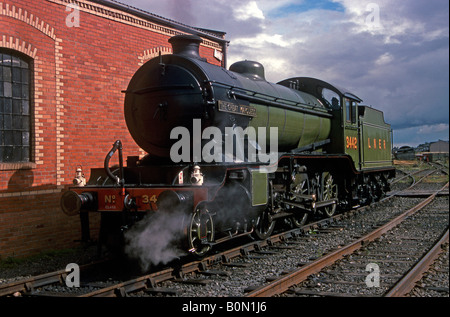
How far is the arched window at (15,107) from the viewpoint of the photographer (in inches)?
268

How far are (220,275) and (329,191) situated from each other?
16.7 ft

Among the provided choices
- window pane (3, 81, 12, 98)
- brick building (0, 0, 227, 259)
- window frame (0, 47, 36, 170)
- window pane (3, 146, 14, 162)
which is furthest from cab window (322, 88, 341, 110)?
window pane (3, 146, 14, 162)

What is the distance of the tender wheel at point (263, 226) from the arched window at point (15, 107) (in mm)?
3956

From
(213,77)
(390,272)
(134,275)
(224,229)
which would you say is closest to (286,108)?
(213,77)

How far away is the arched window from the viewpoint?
22.4 feet

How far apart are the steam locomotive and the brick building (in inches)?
53.9

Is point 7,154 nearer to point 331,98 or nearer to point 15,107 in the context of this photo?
point 15,107

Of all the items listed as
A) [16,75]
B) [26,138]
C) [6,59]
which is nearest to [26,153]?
[26,138]

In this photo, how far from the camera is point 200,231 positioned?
5.32 meters

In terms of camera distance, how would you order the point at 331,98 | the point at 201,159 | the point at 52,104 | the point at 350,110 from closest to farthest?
the point at 201,159
the point at 52,104
the point at 331,98
the point at 350,110

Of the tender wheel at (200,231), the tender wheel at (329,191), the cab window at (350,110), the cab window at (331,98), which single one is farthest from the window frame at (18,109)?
the cab window at (350,110)

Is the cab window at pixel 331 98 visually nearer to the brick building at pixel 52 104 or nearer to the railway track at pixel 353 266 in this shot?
the railway track at pixel 353 266

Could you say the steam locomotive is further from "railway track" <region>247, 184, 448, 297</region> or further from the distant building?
the distant building
